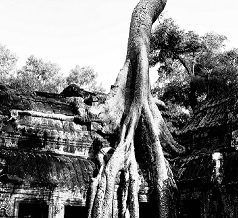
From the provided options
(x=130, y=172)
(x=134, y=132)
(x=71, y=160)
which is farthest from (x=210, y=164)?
(x=71, y=160)

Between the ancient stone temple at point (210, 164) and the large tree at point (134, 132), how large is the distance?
0.34m

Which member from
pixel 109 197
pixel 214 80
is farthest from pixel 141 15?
pixel 214 80

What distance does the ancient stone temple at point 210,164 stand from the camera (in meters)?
5.52

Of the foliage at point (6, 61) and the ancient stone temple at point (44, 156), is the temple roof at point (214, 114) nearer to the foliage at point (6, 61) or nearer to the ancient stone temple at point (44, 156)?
the ancient stone temple at point (44, 156)

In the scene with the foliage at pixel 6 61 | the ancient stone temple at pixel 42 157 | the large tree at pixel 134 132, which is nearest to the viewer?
the ancient stone temple at pixel 42 157

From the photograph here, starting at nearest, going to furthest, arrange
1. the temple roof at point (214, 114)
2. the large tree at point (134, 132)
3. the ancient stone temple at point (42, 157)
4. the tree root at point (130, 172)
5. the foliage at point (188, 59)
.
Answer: the ancient stone temple at point (42, 157)
the tree root at point (130, 172)
the large tree at point (134, 132)
the temple roof at point (214, 114)
the foliage at point (188, 59)

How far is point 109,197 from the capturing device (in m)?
5.50

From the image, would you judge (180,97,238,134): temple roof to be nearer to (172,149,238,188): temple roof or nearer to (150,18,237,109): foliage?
(172,149,238,188): temple roof

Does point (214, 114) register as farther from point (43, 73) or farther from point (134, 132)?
point (43, 73)

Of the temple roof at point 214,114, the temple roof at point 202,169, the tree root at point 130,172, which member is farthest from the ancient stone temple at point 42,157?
the temple roof at point 214,114

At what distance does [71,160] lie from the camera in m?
6.07

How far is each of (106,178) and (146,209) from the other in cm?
126

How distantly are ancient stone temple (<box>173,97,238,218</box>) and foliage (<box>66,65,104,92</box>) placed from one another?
16.9m

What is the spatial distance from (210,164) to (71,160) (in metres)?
1.99
